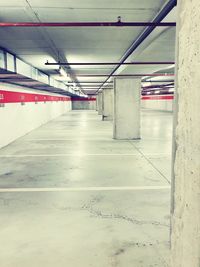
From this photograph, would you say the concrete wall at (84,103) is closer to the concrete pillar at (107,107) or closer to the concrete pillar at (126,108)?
the concrete pillar at (107,107)

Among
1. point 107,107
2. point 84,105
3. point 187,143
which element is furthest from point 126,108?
point 84,105

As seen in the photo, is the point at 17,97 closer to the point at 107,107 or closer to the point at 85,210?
the point at 85,210

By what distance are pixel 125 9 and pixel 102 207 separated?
3293mm

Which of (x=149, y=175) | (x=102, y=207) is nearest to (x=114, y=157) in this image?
(x=149, y=175)

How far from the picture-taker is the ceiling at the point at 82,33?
13.0ft

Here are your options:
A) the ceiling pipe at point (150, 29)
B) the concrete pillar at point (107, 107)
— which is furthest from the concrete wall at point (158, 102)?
the ceiling pipe at point (150, 29)

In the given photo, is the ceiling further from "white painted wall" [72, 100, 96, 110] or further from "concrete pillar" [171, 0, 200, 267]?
"white painted wall" [72, 100, 96, 110]

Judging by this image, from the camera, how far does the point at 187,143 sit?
168 cm

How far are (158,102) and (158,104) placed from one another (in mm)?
304

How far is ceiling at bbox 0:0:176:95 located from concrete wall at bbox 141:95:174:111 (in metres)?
24.0

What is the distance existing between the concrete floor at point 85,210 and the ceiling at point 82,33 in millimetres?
2973

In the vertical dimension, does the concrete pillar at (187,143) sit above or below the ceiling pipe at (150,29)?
below

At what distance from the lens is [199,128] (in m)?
1.47

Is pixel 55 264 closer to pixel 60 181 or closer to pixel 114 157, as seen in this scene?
→ pixel 60 181
